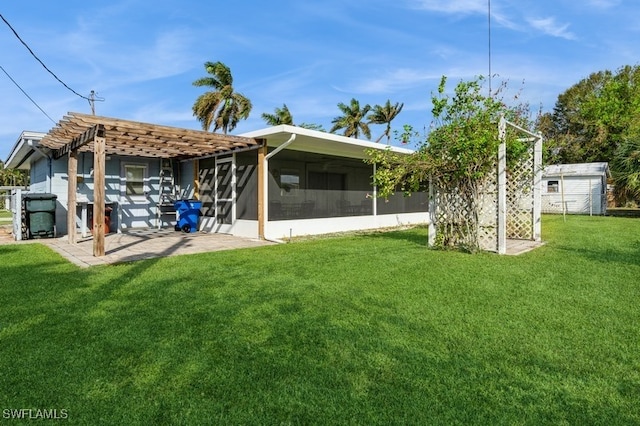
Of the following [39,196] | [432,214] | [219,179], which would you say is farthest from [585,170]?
[39,196]

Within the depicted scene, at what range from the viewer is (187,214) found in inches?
408

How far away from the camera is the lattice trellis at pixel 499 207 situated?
6469 millimetres

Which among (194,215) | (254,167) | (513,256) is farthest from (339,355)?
(194,215)

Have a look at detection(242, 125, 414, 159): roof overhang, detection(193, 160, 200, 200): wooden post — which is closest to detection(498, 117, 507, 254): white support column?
detection(242, 125, 414, 159): roof overhang

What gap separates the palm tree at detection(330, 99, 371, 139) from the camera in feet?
109

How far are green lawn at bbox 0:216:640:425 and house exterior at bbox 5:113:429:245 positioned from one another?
3.84m

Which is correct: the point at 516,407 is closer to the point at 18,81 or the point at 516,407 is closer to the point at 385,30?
the point at 385,30

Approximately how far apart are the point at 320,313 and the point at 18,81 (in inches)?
424

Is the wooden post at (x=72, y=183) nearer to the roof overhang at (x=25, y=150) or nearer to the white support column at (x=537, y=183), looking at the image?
the roof overhang at (x=25, y=150)

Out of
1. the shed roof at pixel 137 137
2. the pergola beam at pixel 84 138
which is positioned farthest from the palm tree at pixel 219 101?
the pergola beam at pixel 84 138

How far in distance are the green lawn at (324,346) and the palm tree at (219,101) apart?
65.0 feet

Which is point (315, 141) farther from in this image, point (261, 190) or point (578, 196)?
point (578, 196)

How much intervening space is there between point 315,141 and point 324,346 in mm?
7102

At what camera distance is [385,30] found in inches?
431
